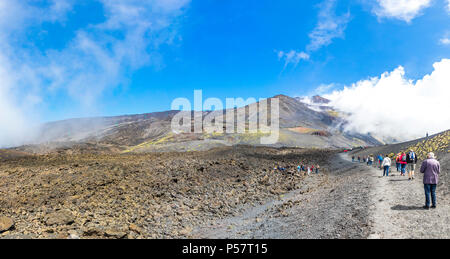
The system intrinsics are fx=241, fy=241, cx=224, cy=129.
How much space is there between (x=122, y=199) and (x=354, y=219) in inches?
523

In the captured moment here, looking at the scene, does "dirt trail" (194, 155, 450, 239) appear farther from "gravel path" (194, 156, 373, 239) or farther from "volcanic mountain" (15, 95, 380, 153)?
"volcanic mountain" (15, 95, 380, 153)

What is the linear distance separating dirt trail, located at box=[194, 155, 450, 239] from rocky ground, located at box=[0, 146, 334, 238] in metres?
2.06

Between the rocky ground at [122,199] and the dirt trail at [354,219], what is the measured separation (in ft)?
6.76

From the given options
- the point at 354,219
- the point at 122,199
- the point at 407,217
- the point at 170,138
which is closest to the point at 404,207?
the point at 407,217

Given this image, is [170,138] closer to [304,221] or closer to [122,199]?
[122,199]

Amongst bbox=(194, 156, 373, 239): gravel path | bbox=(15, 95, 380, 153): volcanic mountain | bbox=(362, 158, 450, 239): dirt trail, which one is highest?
bbox=(15, 95, 380, 153): volcanic mountain

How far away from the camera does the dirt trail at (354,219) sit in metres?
7.61

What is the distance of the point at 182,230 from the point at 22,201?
9.04 metres

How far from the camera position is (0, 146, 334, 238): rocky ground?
37.0 ft

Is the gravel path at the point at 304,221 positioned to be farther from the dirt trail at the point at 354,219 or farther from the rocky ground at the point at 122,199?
Answer: the rocky ground at the point at 122,199

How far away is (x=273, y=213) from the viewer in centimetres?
1502

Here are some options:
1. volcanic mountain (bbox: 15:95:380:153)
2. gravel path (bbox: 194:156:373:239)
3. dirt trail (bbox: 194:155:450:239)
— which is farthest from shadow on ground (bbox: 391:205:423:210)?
volcanic mountain (bbox: 15:95:380:153)
